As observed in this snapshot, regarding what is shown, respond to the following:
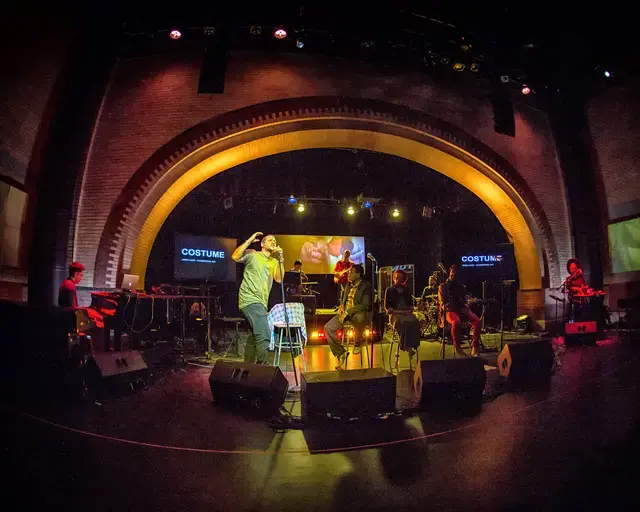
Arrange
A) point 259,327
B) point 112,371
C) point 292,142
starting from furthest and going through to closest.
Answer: point 292,142 → point 259,327 → point 112,371

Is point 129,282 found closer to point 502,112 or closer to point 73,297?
point 73,297

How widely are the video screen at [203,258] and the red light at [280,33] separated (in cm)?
672

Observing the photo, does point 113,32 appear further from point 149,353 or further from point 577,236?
point 577,236

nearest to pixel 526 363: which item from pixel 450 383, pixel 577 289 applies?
pixel 450 383

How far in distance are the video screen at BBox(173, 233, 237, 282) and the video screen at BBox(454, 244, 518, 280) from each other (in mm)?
7993

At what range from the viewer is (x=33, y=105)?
295 inches

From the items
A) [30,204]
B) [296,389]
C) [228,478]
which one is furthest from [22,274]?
[228,478]

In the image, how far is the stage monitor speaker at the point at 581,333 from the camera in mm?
8445

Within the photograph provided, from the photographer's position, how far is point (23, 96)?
23.8 feet

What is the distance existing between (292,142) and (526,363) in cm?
739

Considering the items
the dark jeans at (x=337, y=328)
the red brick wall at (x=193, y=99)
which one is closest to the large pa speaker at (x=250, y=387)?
the dark jeans at (x=337, y=328)

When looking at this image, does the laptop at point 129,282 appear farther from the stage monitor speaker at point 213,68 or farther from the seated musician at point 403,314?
the seated musician at point 403,314

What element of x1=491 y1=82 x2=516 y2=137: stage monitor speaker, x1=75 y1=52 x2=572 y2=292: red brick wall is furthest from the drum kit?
x1=491 y1=82 x2=516 y2=137: stage monitor speaker

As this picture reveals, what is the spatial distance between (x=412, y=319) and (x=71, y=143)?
7.79 metres
